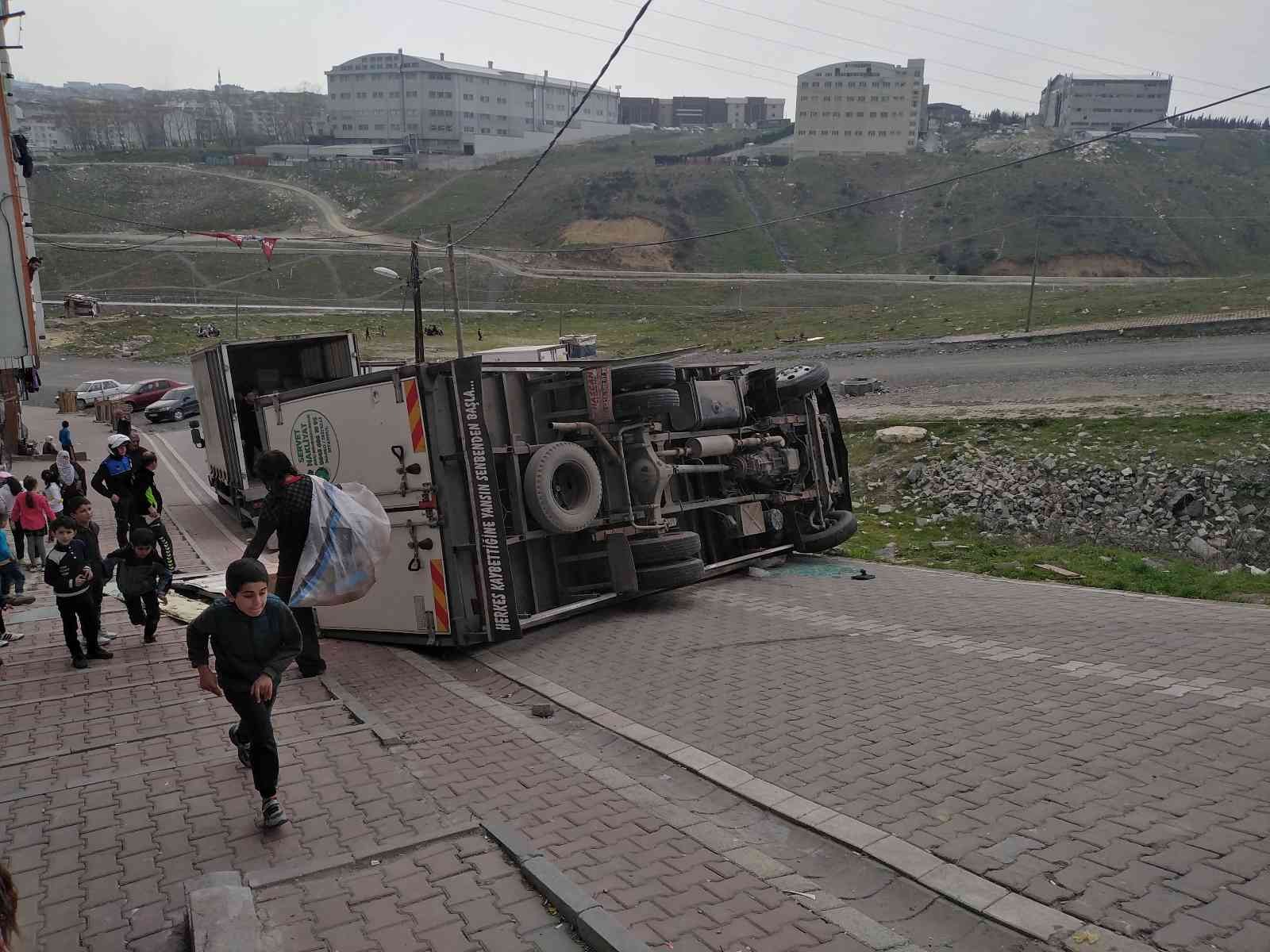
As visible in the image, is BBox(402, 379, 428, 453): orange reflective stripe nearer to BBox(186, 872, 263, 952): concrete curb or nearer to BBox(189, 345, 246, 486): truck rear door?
BBox(186, 872, 263, 952): concrete curb

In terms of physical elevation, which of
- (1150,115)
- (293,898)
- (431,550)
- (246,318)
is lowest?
(293,898)

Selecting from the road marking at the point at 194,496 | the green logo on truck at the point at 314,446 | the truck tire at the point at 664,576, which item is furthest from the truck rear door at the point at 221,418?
the truck tire at the point at 664,576

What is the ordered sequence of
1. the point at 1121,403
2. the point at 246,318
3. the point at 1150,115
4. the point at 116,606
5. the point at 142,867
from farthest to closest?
the point at 1150,115 → the point at 246,318 → the point at 1121,403 → the point at 116,606 → the point at 142,867

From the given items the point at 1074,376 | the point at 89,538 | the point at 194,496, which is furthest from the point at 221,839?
the point at 1074,376

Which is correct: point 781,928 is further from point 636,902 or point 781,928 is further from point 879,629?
point 879,629

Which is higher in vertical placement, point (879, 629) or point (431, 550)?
point (431, 550)

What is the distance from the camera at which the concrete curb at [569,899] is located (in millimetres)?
3611

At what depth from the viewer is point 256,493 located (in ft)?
49.2

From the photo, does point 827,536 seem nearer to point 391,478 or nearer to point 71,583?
point 391,478

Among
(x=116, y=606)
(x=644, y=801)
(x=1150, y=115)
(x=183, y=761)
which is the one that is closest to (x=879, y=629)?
(x=644, y=801)

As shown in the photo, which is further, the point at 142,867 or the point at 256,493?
the point at 256,493

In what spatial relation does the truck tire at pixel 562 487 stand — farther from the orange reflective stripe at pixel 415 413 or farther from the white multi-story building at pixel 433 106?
the white multi-story building at pixel 433 106

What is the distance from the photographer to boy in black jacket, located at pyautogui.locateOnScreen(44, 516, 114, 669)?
7.43 meters

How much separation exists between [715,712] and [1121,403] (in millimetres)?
13050
